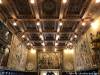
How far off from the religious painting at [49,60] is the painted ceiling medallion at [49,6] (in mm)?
12633

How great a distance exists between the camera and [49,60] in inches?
867

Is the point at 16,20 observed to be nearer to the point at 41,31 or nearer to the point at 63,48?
the point at 41,31

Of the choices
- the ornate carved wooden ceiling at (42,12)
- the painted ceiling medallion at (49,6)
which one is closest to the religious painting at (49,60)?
the ornate carved wooden ceiling at (42,12)

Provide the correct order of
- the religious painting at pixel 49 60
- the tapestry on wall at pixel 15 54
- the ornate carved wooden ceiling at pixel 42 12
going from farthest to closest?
the religious painting at pixel 49 60 < the tapestry on wall at pixel 15 54 < the ornate carved wooden ceiling at pixel 42 12

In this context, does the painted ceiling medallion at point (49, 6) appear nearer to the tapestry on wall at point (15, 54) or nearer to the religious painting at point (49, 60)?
the tapestry on wall at point (15, 54)

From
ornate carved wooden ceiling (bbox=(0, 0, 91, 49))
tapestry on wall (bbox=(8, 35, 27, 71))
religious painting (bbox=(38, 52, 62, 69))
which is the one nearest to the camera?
ornate carved wooden ceiling (bbox=(0, 0, 91, 49))

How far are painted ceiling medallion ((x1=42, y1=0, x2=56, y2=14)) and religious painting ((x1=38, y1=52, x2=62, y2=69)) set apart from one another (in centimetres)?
1263

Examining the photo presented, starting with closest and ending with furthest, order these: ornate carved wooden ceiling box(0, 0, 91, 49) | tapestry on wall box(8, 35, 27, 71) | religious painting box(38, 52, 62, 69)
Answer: ornate carved wooden ceiling box(0, 0, 91, 49)
tapestry on wall box(8, 35, 27, 71)
religious painting box(38, 52, 62, 69)

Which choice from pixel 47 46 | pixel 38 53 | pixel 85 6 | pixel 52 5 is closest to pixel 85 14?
pixel 85 6

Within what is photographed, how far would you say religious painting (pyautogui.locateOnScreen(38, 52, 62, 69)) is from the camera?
21.7 m

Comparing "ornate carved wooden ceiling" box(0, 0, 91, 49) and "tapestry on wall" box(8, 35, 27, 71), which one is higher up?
"ornate carved wooden ceiling" box(0, 0, 91, 49)

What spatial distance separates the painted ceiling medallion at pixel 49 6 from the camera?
8.97m

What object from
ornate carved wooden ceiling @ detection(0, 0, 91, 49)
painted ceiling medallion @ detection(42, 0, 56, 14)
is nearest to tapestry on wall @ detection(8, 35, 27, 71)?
ornate carved wooden ceiling @ detection(0, 0, 91, 49)

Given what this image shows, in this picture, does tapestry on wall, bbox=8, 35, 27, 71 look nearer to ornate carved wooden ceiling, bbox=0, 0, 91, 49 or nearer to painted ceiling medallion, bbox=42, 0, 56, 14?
ornate carved wooden ceiling, bbox=0, 0, 91, 49
